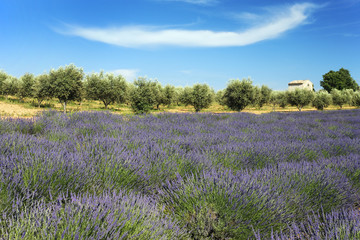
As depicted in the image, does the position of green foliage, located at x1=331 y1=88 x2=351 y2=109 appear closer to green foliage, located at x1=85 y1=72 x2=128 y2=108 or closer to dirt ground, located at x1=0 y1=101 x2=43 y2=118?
green foliage, located at x1=85 y1=72 x2=128 y2=108

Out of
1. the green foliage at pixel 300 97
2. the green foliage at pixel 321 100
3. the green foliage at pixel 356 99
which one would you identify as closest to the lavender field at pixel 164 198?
the green foliage at pixel 300 97

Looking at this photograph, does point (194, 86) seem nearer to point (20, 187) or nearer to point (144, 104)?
point (144, 104)

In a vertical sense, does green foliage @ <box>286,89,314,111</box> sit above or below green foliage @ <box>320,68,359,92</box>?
below

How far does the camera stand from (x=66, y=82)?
26516mm

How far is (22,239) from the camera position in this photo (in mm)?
1215

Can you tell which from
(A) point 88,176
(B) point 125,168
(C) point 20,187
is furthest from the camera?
(B) point 125,168

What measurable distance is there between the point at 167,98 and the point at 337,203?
43763 millimetres

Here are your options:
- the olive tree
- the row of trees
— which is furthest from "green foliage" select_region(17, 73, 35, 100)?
the olive tree

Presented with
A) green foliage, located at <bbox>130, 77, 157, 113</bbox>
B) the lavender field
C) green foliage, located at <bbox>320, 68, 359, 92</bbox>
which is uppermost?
green foliage, located at <bbox>320, 68, 359, 92</bbox>

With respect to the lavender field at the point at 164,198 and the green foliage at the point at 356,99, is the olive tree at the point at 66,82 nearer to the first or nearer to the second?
the lavender field at the point at 164,198


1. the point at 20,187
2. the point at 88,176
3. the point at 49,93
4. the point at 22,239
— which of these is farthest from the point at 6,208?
the point at 49,93

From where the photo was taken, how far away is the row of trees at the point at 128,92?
27.2 metres

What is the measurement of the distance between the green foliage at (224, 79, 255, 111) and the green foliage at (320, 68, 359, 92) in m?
65.6

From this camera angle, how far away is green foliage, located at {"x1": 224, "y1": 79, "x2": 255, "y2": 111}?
30109mm
